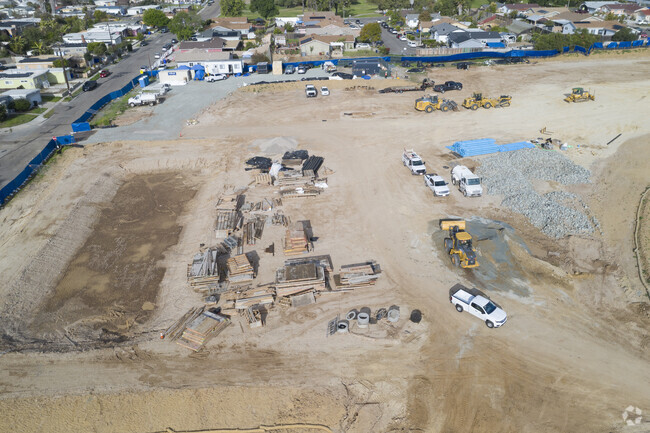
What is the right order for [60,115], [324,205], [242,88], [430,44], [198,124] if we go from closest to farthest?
[324,205] < [198,124] < [60,115] < [242,88] < [430,44]

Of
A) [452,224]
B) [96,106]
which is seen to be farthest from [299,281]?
[96,106]

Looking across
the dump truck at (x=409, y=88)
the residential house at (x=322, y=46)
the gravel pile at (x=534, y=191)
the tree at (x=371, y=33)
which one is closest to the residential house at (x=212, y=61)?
the residential house at (x=322, y=46)

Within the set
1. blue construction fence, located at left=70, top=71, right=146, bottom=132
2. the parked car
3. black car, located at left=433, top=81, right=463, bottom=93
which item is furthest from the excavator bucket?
the parked car

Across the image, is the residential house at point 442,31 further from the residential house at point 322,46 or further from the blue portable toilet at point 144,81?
the blue portable toilet at point 144,81

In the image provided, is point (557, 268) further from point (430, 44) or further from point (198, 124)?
point (430, 44)

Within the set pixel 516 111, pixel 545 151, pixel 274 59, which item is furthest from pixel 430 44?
pixel 545 151

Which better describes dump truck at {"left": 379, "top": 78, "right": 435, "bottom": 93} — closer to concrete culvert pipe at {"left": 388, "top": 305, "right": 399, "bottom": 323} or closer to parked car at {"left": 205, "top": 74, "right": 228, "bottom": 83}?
parked car at {"left": 205, "top": 74, "right": 228, "bottom": 83}
